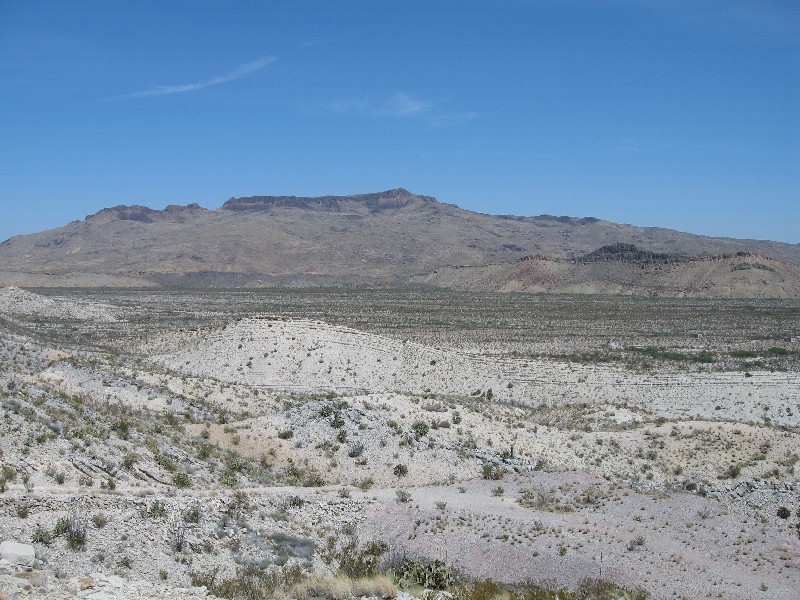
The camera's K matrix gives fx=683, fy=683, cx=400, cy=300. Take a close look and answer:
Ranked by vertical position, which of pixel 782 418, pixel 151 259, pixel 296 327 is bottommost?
pixel 782 418

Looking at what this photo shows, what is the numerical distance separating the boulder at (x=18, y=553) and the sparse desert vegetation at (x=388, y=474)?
0.14 m

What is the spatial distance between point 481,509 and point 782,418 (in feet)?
73.9

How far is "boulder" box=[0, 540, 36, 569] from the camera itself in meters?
9.73

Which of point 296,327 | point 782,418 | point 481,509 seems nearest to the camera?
point 481,509

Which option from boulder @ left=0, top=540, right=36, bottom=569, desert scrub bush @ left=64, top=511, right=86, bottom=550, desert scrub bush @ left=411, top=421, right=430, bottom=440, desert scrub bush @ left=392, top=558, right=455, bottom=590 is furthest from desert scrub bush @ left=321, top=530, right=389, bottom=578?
desert scrub bush @ left=411, top=421, right=430, bottom=440

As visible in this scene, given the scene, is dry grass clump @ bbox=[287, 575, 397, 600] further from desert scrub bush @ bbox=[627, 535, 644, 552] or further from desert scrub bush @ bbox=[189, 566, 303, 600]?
desert scrub bush @ bbox=[627, 535, 644, 552]

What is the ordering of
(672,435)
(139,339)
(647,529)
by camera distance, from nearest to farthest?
(647,529) → (672,435) → (139,339)

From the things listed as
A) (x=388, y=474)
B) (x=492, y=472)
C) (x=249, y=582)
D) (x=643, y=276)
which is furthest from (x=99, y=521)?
(x=643, y=276)

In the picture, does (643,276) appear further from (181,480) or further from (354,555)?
→ (354,555)

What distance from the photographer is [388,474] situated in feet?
64.7

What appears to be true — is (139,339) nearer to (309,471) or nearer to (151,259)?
(309,471)

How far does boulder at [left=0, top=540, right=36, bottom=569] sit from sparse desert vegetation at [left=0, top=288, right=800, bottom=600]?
145 millimetres

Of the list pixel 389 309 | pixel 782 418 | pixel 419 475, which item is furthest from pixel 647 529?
pixel 389 309

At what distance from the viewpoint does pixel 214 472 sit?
16812 millimetres
